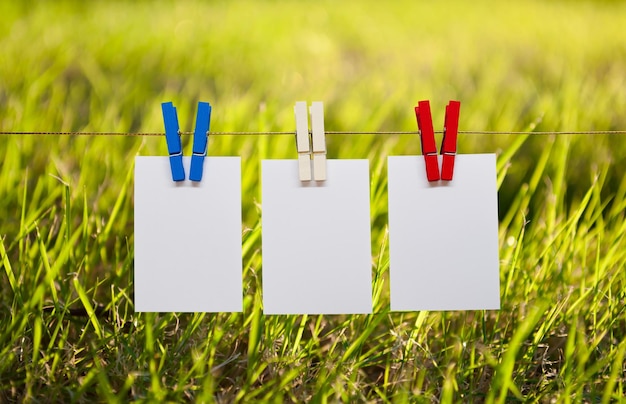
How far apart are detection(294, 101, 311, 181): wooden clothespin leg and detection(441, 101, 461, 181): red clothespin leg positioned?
15 centimetres

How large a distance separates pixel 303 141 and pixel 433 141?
14cm

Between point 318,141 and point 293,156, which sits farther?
point 293,156

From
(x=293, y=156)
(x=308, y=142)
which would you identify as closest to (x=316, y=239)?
(x=308, y=142)

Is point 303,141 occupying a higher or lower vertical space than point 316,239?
higher

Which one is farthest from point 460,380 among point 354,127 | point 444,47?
point 444,47

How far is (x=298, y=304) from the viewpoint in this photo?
66cm

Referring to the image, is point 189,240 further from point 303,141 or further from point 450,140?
point 450,140

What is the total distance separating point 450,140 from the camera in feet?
2.13

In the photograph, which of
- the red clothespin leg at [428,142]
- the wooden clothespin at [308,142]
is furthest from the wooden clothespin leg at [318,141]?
the red clothespin leg at [428,142]

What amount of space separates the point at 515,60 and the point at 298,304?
1300 mm

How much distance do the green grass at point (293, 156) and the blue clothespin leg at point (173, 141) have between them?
0.46ft

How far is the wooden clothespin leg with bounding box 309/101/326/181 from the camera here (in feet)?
2.11

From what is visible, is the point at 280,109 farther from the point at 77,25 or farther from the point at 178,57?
the point at 77,25

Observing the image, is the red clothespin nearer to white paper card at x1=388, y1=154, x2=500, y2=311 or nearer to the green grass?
white paper card at x1=388, y1=154, x2=500, y2=311
